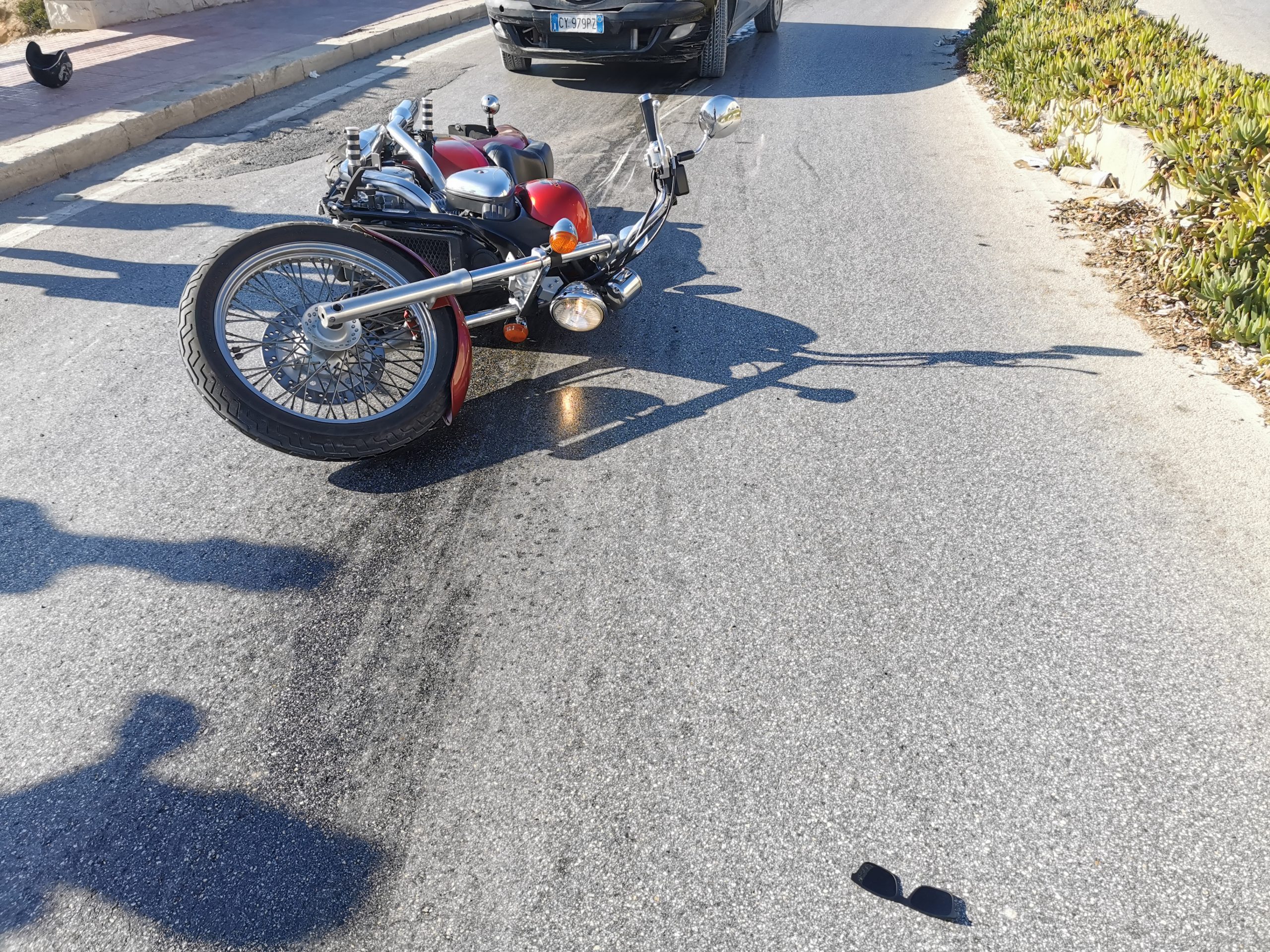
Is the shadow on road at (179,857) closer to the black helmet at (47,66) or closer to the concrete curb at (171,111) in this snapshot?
the concrete curb at (171,111)

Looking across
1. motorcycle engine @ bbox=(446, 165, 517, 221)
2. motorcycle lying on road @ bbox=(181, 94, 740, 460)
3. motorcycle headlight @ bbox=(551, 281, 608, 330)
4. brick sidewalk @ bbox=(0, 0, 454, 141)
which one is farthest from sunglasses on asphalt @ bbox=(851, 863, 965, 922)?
brick sidewalk @ bbox=(0, 0, 454, 141)

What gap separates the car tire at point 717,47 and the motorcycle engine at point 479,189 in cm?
639

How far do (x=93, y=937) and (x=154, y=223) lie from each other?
4.79 m

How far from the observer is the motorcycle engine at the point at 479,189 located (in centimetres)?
326

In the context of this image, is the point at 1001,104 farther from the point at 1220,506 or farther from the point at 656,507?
the point at 656,507

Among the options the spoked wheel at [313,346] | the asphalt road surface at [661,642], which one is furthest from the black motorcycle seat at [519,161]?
the spoked wheel at [313,346]

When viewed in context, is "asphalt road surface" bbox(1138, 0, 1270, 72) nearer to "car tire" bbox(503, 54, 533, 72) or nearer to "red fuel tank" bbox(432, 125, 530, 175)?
"car tire" bbox(503, 54, 533, 72)

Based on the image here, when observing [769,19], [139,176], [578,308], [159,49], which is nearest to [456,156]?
[578,308]

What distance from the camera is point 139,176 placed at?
6.38m

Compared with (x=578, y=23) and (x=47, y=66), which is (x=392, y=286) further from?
(x=47, y=66)

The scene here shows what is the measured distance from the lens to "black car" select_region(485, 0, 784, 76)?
8062 millimetres

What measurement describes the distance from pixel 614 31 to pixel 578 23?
336mm

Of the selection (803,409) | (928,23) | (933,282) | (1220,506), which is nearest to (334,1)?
(928,23)

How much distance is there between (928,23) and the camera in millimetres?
12875
